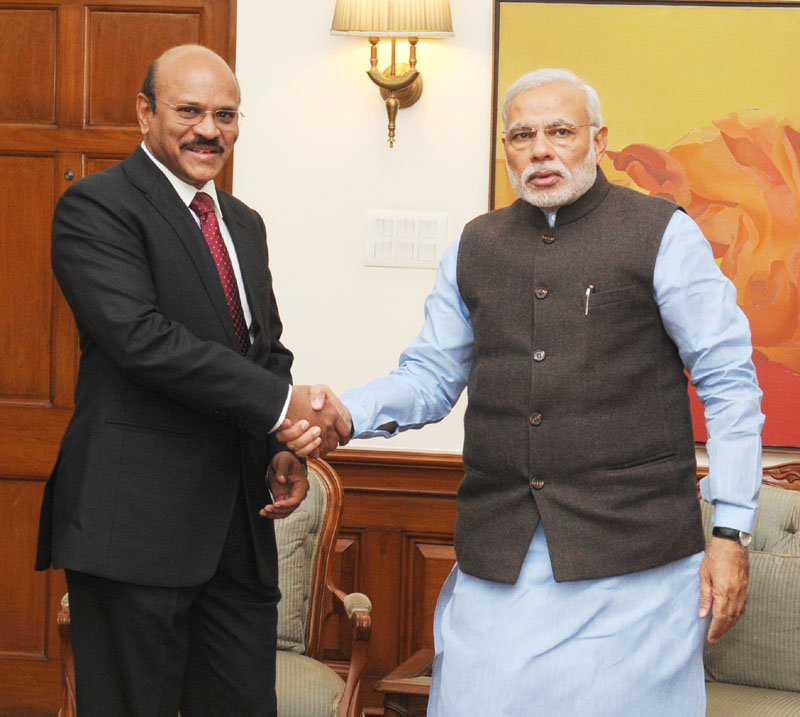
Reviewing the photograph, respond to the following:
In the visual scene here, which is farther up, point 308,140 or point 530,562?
point 308,140

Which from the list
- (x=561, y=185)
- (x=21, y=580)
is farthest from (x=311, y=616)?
(x=561, y=185)

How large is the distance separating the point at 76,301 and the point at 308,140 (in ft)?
5.54

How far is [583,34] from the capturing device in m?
3.62

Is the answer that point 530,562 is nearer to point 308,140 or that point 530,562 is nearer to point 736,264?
point 736,264

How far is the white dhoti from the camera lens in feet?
6.55

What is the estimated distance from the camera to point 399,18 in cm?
347

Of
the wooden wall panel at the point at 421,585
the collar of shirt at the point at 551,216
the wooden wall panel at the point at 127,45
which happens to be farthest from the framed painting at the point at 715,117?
the collar of shirt at the point at 551,216

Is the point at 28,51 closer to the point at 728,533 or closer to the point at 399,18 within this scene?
the point at 399,18

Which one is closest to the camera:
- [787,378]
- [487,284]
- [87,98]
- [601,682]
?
[601,682]

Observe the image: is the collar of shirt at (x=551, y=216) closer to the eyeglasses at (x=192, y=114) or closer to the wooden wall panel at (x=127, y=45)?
the eyeglasses at (x=192, y=114)

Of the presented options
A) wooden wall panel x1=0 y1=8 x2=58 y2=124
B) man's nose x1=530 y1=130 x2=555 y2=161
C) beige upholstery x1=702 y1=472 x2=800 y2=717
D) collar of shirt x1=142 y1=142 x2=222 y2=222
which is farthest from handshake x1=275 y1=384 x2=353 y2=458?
wooden wall panel x1=0 y1=8 x2=58 y2=124

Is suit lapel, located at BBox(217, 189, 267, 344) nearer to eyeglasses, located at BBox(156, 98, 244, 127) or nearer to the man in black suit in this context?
the man in black suit

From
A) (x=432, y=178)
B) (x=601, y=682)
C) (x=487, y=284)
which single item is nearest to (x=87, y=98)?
(x=432, y=178)

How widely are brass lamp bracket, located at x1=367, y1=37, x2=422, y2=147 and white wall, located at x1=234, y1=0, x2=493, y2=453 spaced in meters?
0.06
